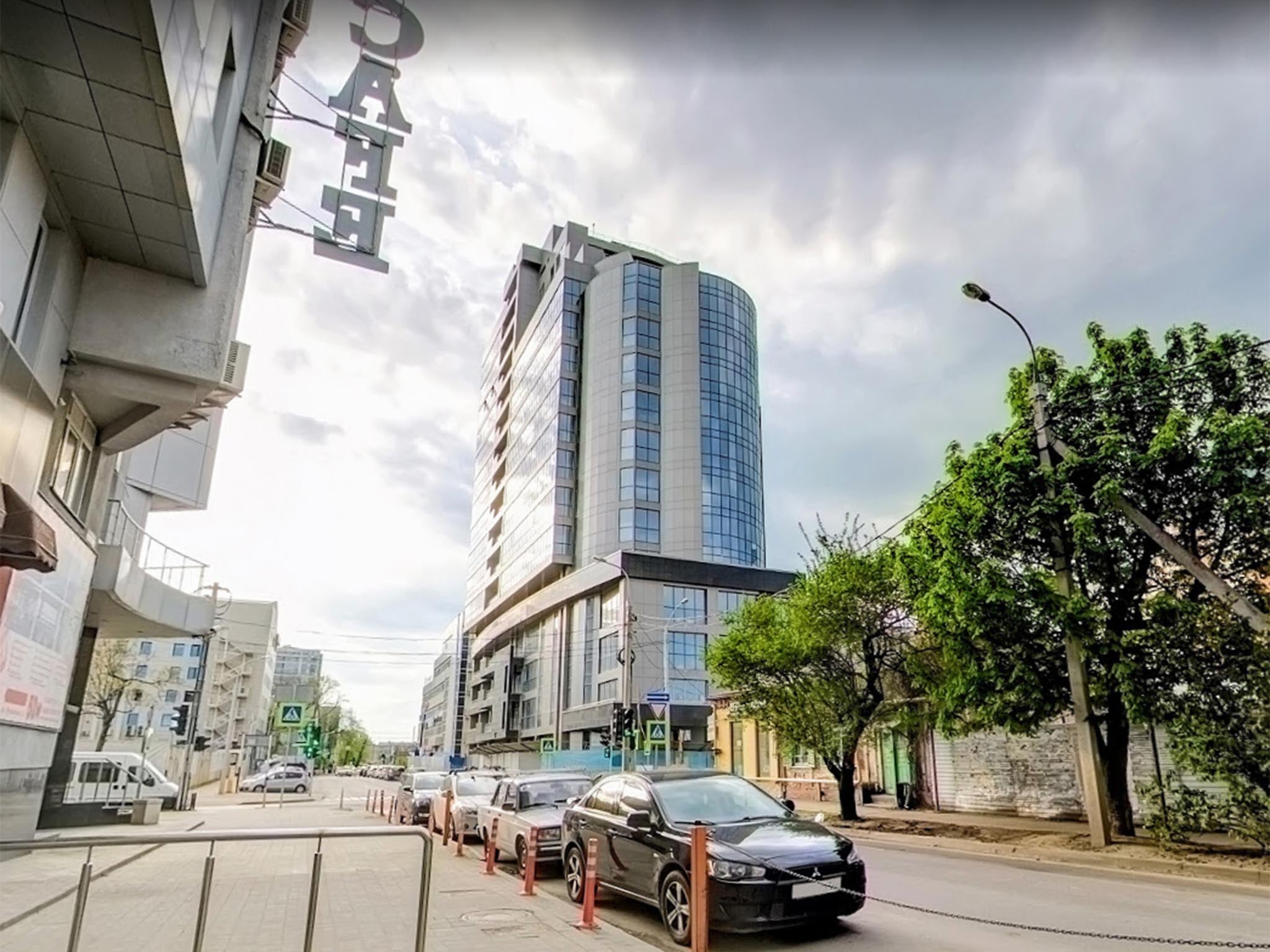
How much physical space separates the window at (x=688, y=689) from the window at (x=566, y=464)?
2416cm

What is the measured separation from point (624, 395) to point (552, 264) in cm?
2656

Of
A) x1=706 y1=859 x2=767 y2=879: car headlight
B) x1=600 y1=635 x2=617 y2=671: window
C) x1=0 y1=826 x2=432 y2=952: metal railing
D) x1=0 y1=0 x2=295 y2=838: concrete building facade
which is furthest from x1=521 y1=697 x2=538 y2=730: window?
x1=0 y1=826 x2=432 y2=952: metal railing

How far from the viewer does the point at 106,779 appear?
2095cm

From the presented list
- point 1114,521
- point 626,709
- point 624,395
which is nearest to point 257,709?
point 624,395

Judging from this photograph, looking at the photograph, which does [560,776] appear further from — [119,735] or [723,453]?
[119,735]

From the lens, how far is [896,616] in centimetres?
2175

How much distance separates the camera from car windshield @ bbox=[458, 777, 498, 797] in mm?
18203

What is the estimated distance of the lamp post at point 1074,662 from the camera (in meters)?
14.0

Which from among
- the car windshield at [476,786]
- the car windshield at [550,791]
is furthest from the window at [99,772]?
the car windshield at [550,791]

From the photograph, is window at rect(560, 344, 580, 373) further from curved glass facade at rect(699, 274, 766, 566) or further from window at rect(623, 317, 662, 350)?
curved glass facade at rect(699, 274, 766, 566)

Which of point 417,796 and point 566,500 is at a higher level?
point 566,500

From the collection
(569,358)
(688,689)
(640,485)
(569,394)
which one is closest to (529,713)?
(688,689)

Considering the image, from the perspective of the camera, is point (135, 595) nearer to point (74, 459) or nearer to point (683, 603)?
point (74, 459)

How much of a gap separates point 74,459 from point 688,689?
4967 centimetres
